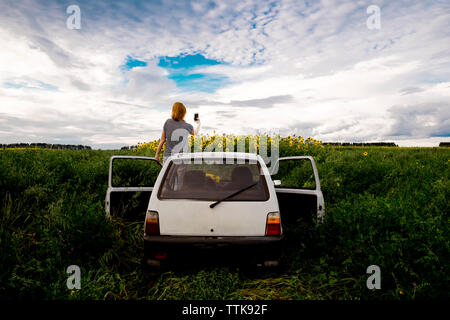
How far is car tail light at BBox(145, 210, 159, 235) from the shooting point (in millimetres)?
3207

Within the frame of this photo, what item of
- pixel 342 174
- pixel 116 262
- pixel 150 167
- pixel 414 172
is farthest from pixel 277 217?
pixel 414 172

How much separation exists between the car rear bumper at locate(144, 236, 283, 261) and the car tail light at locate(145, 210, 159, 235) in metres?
0.08

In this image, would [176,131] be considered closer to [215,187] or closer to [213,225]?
[215,187]

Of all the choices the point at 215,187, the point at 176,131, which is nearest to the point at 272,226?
the point at 215,187

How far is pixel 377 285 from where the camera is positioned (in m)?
3.16

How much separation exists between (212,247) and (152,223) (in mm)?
672

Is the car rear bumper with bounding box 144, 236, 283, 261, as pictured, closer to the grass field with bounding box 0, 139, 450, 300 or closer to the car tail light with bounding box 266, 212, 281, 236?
the car tail light with bounding box 266, 212, 281, 236

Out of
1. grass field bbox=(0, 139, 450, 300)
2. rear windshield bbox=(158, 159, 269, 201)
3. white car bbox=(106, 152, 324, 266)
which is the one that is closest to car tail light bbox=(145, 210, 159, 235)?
white car bbox=(106, 152, 324, 266)

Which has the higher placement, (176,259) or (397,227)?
(397,227)

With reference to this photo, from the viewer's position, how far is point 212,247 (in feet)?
10.3
